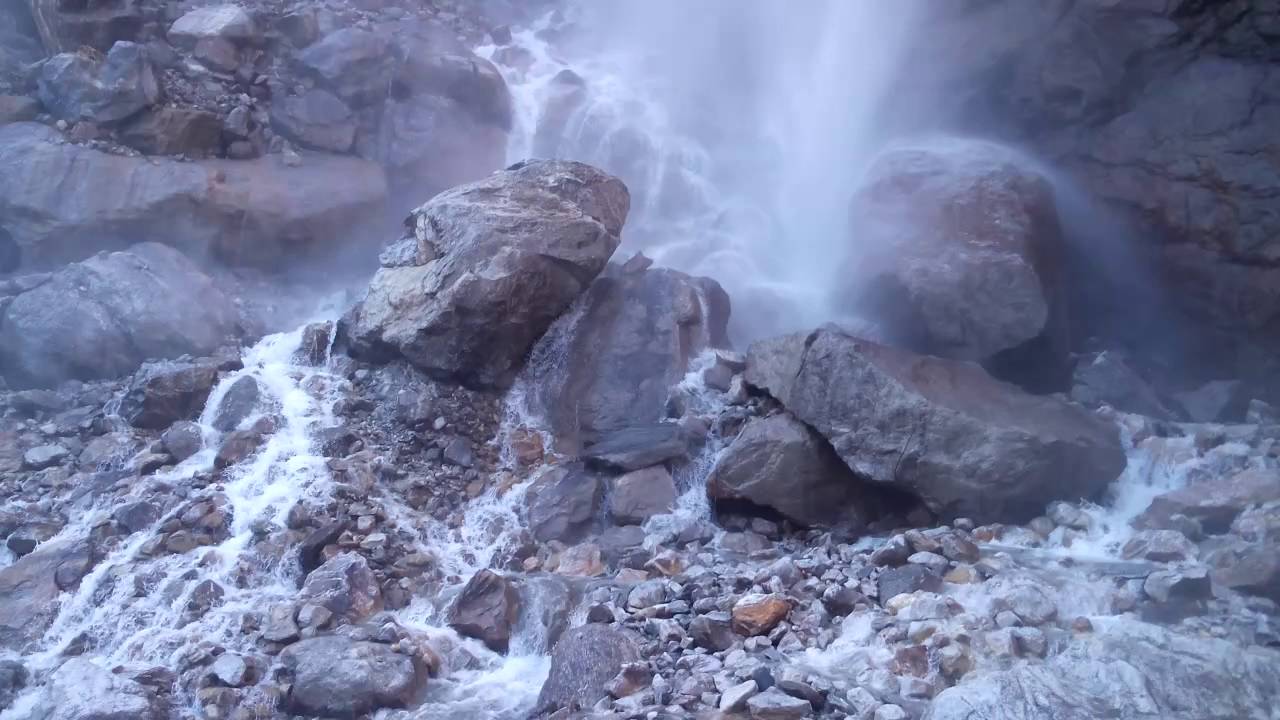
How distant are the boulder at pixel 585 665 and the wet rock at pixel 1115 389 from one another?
677cm

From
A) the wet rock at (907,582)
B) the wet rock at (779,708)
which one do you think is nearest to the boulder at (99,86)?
the wet rock at (907,582)

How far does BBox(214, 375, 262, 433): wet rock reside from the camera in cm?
1002

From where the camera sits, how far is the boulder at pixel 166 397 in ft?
33.1

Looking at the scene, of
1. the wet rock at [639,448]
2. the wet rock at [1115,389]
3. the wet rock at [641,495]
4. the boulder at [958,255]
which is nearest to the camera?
the wet rock at [641,495]

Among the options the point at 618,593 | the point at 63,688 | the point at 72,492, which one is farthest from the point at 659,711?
the point at 72,492

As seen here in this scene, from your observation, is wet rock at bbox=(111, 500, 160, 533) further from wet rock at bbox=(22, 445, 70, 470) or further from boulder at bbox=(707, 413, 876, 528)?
boulder at bbox=(707, 413, 876, 528)

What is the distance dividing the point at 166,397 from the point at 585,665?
5.99 metres

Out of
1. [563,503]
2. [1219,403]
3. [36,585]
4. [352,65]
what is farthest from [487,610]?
[352,65]

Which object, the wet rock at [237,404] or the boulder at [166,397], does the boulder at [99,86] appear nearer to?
the boulder at [166,397]

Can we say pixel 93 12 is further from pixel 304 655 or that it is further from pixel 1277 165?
pixel 1277 165

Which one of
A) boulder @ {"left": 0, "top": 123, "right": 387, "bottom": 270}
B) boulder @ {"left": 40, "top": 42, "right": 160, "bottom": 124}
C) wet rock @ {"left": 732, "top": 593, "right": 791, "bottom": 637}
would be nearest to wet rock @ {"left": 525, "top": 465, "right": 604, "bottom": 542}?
wet rock @ {"left": 732, "top": 593, "right": 791, "bottom": 637}

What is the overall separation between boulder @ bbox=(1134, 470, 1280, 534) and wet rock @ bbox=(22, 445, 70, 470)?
1018 centimetres

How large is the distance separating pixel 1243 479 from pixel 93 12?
15.3 m

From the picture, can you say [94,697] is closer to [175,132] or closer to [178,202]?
[178,202]
